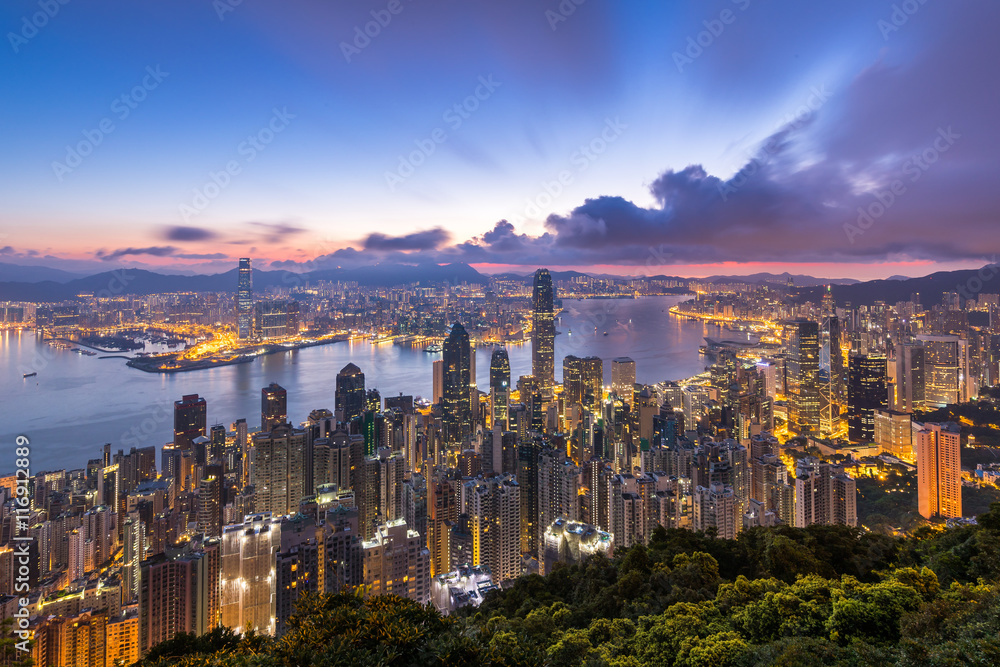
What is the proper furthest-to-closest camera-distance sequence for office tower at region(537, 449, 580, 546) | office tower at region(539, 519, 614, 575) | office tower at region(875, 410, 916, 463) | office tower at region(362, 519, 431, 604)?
office tower at region(875, 410, 916, 463)
office tower at region(537, 449, 580, 546)
office tower at region(539, 519, 614, 575)
office tower at region(362, 519, 431, 604)

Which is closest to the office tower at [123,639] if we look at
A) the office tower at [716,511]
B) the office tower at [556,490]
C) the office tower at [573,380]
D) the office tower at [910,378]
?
the office tower at [556,490]

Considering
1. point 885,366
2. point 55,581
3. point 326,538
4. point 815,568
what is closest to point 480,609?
point 326,538

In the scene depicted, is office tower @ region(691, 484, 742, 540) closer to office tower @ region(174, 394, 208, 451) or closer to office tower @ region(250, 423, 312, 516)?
office tower @ region(250, 423, 312, 516)

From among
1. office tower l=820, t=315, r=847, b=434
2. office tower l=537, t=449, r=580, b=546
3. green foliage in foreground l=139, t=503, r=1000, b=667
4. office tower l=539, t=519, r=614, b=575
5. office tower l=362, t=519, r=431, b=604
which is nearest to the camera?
green foliage in foreground l=139, t=503, r=1000, b=667

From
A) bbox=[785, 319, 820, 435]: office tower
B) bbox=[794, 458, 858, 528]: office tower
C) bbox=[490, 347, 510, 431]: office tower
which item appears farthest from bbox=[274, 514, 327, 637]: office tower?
bbox=[785, 319, 820, 435]: office tower

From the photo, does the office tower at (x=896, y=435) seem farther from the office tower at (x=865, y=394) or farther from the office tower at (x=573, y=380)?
the office tower at (x=573, y=380)

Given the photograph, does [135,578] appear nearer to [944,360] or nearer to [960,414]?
[960,414]

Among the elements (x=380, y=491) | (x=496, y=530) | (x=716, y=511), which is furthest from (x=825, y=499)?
(x=380, y=491)
